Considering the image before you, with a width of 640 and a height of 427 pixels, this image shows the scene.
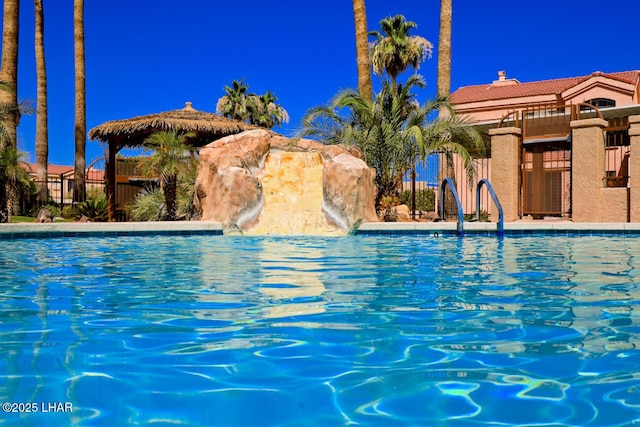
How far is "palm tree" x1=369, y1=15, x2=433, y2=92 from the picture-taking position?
1201 inches

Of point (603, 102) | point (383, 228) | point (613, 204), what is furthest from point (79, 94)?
point (603, 102)

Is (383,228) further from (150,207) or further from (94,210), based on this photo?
(94,210)

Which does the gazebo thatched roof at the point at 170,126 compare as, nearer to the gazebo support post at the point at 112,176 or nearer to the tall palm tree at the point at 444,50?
the gazebo support post at the point at 112,176

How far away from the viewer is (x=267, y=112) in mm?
47531

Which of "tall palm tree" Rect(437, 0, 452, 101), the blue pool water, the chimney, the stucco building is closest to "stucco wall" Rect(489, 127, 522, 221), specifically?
the stucco building

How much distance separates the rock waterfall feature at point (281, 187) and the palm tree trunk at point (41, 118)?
969 cm

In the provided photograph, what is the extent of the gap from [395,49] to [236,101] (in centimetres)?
1870

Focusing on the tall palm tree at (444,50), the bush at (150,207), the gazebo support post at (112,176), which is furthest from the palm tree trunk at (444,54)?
the gazebo support post at (112,176)

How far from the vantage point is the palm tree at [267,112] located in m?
46.2

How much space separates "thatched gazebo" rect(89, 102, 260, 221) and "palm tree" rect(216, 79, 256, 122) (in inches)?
968

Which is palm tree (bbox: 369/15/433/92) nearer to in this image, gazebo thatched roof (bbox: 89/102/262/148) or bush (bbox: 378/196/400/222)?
gazebo thatched roof (bbox: 89/102/262/148)

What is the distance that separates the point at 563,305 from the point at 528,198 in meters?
13.5

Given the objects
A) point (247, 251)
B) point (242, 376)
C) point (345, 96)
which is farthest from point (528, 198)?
point (242, 376)

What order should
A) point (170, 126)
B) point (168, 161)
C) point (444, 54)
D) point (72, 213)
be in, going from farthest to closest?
point (170, 126) < point (72, 213) < point (444, 54) < point (168, 161)
